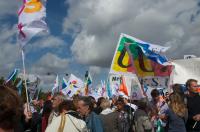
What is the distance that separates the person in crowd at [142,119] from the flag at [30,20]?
3.07 m

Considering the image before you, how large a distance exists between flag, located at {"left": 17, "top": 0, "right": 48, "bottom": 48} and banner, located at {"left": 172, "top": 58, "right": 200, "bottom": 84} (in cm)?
484

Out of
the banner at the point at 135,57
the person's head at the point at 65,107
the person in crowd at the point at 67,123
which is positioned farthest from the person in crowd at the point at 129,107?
the person in crowd at the point at 67,123

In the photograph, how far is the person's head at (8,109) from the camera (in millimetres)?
2969

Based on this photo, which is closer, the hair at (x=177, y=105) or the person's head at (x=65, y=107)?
the person's head at (x=65, y=107)

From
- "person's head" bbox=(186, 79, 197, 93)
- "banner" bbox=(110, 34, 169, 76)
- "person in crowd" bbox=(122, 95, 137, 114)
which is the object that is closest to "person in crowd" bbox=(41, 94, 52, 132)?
"banner" bbox=(110, 34, 169, 76)

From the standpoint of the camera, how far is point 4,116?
2.97 metres

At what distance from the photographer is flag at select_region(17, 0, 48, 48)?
9.73m

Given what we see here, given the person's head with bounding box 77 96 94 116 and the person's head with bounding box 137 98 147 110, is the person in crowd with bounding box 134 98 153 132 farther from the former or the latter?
the person's head with bounding box 77 96 94 116

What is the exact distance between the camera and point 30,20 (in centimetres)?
991

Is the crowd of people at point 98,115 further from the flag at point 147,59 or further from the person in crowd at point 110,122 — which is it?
the flag at point 147,59

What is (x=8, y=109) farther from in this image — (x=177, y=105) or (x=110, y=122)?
(x=110, y=122)

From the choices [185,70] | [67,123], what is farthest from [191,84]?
[185,70]

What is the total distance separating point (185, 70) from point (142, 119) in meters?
3.50

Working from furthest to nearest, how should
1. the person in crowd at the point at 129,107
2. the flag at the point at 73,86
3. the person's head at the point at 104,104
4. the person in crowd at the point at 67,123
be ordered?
the flag at the point at 73,86 < the person in crowd at the point at 129,107 < the person's head at the point at 104,104 < the person in crowd at the point at 67,123
